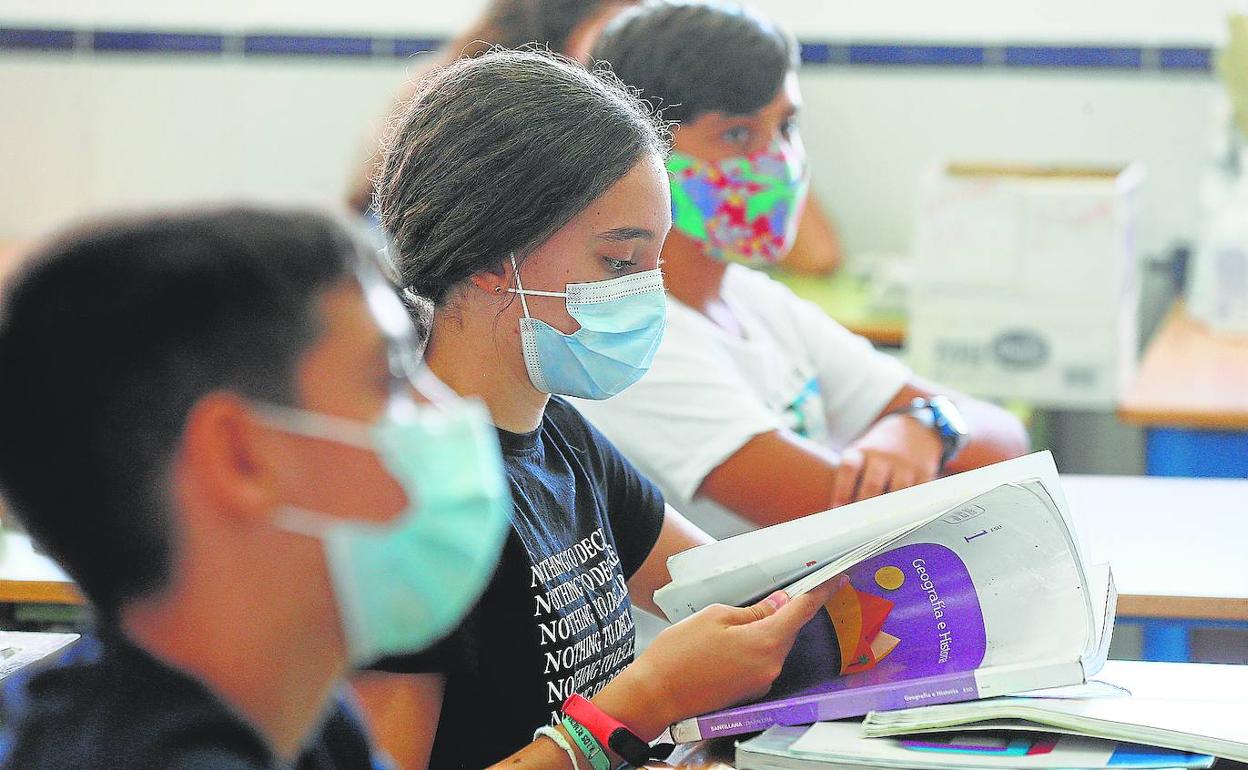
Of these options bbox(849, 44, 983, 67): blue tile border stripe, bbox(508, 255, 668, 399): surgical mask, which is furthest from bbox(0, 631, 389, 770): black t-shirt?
bbox(849, 44, 983, 67): blue tile border stripe

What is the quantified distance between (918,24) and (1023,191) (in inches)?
39.6

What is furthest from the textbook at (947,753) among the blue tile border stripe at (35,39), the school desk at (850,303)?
the blue tile border stripe at (35,39)

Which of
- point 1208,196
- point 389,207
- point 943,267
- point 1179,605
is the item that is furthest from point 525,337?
point 1208,196

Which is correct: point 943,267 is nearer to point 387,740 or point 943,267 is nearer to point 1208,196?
point 1208,196

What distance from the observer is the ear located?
701mm

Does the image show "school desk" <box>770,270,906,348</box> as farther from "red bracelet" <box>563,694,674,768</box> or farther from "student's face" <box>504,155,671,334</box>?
"red bracelet" <box>563,694,674,768</box>

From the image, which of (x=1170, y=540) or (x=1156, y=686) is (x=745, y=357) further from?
(x=1156, y=686)

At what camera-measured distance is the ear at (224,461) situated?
70cm

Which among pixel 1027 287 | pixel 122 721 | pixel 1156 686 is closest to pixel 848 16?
pixel 1027 287

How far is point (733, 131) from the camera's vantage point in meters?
2.06

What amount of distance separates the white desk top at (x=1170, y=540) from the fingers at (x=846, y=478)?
276 millimetres

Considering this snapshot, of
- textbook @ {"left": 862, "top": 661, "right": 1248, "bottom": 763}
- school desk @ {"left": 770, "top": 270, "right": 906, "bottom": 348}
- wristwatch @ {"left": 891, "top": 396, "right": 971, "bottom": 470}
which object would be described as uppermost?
textbook @ {"left": 862, "top": 661, "right": 1248, "bottom": 763}

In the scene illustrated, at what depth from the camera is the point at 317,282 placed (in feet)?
2.43

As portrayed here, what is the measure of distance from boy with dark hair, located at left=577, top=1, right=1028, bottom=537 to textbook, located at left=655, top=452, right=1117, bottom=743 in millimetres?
577
